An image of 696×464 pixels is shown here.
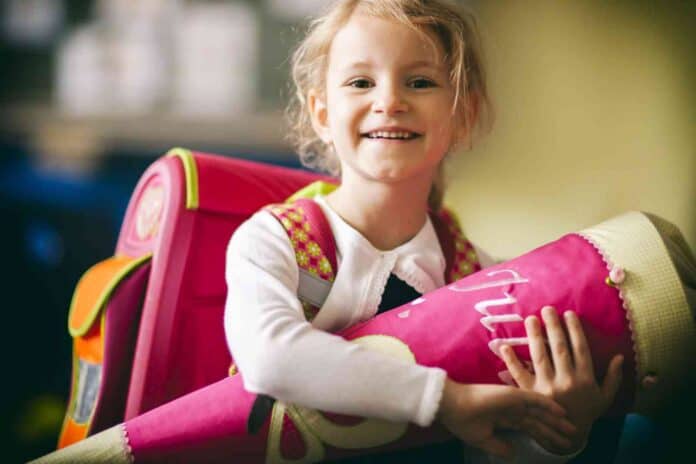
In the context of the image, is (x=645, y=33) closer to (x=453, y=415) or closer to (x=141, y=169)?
(x=453, y=415)

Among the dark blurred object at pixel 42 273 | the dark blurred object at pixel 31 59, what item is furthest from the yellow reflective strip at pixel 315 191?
the dark blurred object at pixel 31 59

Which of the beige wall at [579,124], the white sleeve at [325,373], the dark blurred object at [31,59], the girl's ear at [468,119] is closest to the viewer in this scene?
the white sleeve at [325,373]

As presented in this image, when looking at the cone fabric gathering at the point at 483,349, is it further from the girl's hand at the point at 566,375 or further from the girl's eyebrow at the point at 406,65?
the girl's eyebrow at the point at 406,65

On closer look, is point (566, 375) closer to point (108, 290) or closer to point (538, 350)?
Answer: point (538, 350)

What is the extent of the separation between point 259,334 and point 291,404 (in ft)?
0.25

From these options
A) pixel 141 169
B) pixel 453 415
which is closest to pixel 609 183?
pixel 453 415

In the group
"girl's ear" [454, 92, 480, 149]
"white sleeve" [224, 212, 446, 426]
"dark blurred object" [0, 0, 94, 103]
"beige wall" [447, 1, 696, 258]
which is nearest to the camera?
"white sleeve" [224, 212, 446, 426]

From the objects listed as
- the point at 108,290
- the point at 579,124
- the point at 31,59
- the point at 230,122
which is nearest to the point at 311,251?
the point at 108,290

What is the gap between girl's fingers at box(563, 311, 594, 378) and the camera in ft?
1.94

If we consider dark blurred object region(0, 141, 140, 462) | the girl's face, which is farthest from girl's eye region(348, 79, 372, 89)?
dark blurred object region(0, 141, 140, 462)

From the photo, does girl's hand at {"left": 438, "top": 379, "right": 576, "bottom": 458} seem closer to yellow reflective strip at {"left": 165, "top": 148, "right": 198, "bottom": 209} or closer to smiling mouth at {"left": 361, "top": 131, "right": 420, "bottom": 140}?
smiling mouth at {"left": 361, "top": 131, "right": 420, "bottom": 140}

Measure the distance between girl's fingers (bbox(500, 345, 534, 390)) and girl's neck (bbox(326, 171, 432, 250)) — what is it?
208 mm

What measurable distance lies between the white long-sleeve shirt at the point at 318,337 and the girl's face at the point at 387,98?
93mm

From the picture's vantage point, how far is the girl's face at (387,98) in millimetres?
698
